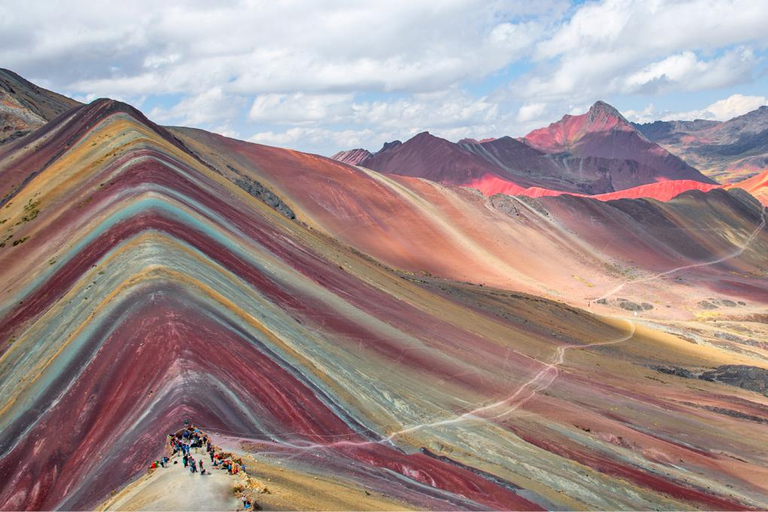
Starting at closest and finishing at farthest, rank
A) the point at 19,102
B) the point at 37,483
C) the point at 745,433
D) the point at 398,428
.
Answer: the point at 37,483 < the point at 398,428 < the point at 745,433 < the point at 19,102

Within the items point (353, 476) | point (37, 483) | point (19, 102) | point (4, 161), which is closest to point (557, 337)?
point (353, 476)

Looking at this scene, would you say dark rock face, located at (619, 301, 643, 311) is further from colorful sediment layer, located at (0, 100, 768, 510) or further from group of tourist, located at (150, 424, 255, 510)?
group of tourist, located at (150, 424, 255, 510)

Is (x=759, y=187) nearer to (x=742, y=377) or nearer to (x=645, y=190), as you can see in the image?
(x=645, y=190)

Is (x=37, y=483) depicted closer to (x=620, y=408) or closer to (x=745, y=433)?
(x=620, y=408)

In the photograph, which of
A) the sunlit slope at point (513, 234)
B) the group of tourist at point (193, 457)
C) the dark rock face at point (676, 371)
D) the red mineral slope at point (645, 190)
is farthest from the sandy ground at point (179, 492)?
the red mineral slope at point (645, 190)

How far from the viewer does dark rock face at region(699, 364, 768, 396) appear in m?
51.8

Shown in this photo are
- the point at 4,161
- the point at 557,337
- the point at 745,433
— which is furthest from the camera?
the point at 4,161

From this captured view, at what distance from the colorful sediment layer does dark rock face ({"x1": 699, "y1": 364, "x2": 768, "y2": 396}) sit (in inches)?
67.3

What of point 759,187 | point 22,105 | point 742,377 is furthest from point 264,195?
point 759,187

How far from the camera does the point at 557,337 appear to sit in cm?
5612

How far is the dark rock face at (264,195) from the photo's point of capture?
67.7 m

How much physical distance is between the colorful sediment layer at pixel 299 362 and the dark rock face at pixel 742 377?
5.61 feet

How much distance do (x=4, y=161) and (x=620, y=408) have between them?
55412 millimetres

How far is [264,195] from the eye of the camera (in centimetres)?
7000
